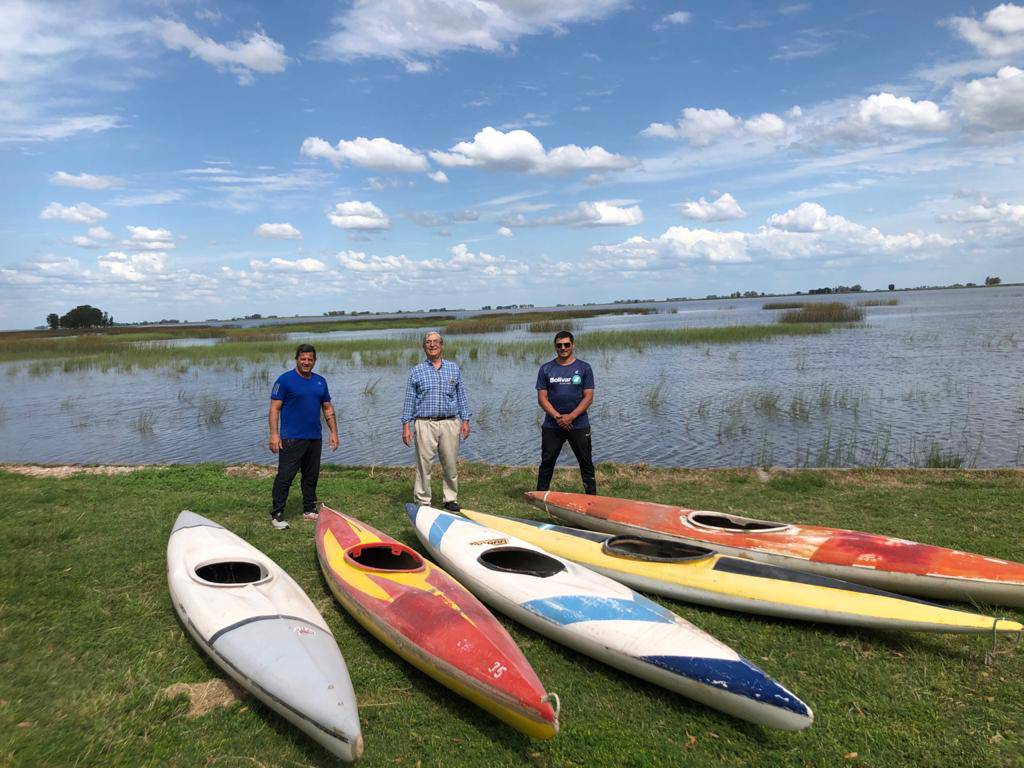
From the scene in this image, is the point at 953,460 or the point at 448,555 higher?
the point at 448,555

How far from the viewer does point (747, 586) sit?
16.4 ft

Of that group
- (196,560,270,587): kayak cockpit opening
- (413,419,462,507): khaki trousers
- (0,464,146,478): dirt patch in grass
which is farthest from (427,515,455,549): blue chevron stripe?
(0,464,146,478): dirt patch in grass

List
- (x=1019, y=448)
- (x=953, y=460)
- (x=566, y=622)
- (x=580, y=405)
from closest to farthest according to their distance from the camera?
(x=566, y=622) → (x=580, y=405) → (x=953, y=460) → (x=1019, y=448)

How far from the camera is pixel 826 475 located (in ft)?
29.7

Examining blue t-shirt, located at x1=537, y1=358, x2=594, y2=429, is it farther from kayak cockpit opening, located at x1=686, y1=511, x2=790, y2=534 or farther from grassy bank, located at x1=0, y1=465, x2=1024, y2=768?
grassy bank, located at x1=0, y1=465, x2=1024, y2=768

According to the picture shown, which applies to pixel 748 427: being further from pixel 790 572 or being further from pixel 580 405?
pixel 790 572

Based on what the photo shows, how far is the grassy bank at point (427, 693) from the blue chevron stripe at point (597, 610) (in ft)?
0.96

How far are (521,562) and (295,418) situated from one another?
122 inches

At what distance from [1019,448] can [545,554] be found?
435 inches

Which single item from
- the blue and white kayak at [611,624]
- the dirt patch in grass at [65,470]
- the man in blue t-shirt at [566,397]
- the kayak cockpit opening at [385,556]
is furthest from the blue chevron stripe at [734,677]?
the dirt patch in grass at [65,470]

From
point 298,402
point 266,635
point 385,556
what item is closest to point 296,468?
point 298,402

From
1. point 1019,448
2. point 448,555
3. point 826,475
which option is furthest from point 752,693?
point 1019,448

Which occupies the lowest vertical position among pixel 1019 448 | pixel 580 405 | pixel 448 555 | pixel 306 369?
pixel 1019 448

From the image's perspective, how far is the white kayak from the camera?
136 inches
